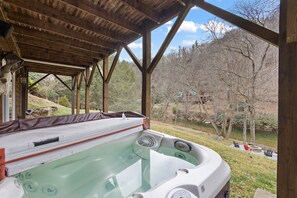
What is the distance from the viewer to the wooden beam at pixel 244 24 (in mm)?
1551

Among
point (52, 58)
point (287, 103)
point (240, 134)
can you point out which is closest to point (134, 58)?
point (287, 103)

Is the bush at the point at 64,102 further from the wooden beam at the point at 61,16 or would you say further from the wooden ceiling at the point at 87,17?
the wooden beam at the point at 61,16

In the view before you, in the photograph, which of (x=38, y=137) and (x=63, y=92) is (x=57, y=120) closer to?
(x=38, y=137)

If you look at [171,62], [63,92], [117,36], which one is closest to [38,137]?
[117,36]

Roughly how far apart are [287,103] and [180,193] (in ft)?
3.21

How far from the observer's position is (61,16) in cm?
273

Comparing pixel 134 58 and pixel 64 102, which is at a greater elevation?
pixel 134 58

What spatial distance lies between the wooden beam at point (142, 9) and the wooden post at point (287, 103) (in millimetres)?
1872

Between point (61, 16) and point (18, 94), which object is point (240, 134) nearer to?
point (61, 16)

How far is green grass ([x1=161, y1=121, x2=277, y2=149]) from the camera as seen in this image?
5719 mm


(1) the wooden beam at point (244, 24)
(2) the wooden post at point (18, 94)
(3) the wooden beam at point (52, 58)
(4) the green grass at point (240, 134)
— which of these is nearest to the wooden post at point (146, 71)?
(1) the wooden beam at point (244, 24)

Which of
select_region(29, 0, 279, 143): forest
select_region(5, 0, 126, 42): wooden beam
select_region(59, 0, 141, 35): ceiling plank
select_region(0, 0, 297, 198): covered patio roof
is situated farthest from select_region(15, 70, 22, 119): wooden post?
select_region(29, 0, 279, 143): forest

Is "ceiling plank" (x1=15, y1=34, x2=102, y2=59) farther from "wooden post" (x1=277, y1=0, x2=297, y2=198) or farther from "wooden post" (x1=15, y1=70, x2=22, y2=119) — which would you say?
"wooden post" (x1=277, y1=0, x2=297, y2=198)

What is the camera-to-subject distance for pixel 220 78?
650 cm
